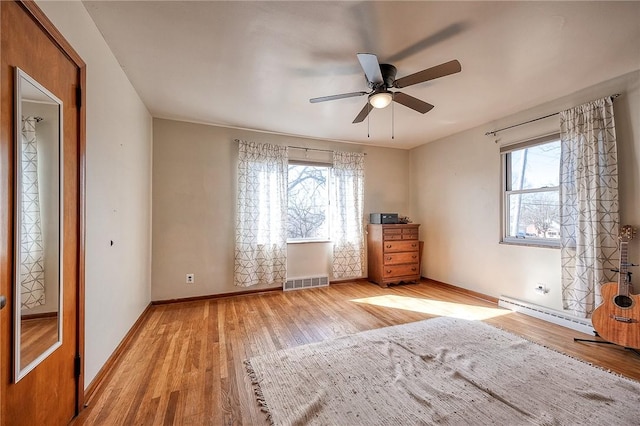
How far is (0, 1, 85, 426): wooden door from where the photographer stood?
3.10 feet

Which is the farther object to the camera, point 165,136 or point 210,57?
point 165,136

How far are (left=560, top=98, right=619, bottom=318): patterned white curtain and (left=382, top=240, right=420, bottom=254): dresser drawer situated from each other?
6.40ft

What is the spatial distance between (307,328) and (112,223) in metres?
2.01

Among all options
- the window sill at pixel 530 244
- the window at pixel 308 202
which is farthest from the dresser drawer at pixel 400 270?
the window sill at pixel 530 244

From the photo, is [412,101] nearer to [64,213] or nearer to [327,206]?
[327,206]

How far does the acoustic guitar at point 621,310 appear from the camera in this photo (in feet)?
6.58

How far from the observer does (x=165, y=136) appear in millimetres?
3320

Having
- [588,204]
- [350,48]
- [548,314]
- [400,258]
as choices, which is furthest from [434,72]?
[400,258]

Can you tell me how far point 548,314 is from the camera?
2.75 m

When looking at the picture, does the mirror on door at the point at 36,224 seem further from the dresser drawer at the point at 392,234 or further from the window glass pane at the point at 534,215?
the window glass pane at the point at 534,215

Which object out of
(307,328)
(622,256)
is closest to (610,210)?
(622,256)

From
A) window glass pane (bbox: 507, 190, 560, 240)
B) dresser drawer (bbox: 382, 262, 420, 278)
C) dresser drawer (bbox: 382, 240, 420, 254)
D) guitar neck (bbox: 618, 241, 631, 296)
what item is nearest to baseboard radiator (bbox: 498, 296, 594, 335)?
guitar neck (bbox: 618, 241, 631, 296)

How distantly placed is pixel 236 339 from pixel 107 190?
1680 millimetres

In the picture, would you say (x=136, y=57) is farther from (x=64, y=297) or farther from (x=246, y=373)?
(x=246, y=373)
